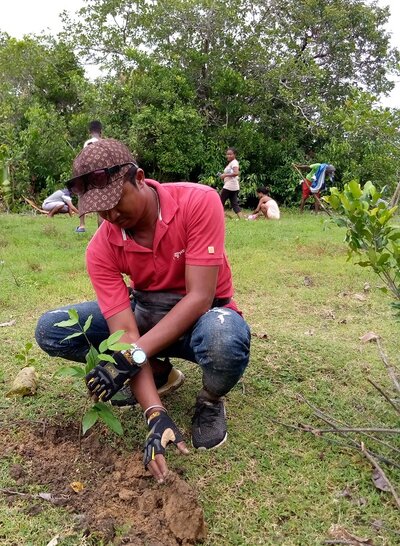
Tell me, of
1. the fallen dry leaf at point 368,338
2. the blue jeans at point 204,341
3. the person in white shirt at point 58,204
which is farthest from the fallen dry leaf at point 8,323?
the person in white shirt at point 58,204

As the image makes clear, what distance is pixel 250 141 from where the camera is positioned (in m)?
14.2

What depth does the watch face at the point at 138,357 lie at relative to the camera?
2106 millimetres

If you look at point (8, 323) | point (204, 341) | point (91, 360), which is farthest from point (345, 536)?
point (8, 323)

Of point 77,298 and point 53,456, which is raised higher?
point 53,456

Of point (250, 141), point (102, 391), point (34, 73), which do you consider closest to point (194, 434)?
point (102, 391)

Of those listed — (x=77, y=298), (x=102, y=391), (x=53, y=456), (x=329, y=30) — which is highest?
(x=329, y=30)

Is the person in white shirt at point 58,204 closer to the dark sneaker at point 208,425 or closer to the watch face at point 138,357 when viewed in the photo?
the dark sneaker at point 208,425

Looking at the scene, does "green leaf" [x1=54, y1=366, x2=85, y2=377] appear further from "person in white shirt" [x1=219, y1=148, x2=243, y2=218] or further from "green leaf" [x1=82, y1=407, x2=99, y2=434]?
"person in white shirt" [x1=219, y1=148, x2=243, y2=218]

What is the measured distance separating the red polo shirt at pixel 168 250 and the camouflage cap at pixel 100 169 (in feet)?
0.99

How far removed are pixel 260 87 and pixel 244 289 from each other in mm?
10582

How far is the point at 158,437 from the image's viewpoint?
1.96m

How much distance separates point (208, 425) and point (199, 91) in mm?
13667

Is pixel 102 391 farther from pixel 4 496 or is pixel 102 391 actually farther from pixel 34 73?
pixel 34 73

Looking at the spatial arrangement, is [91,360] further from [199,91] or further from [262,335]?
[199,91]
